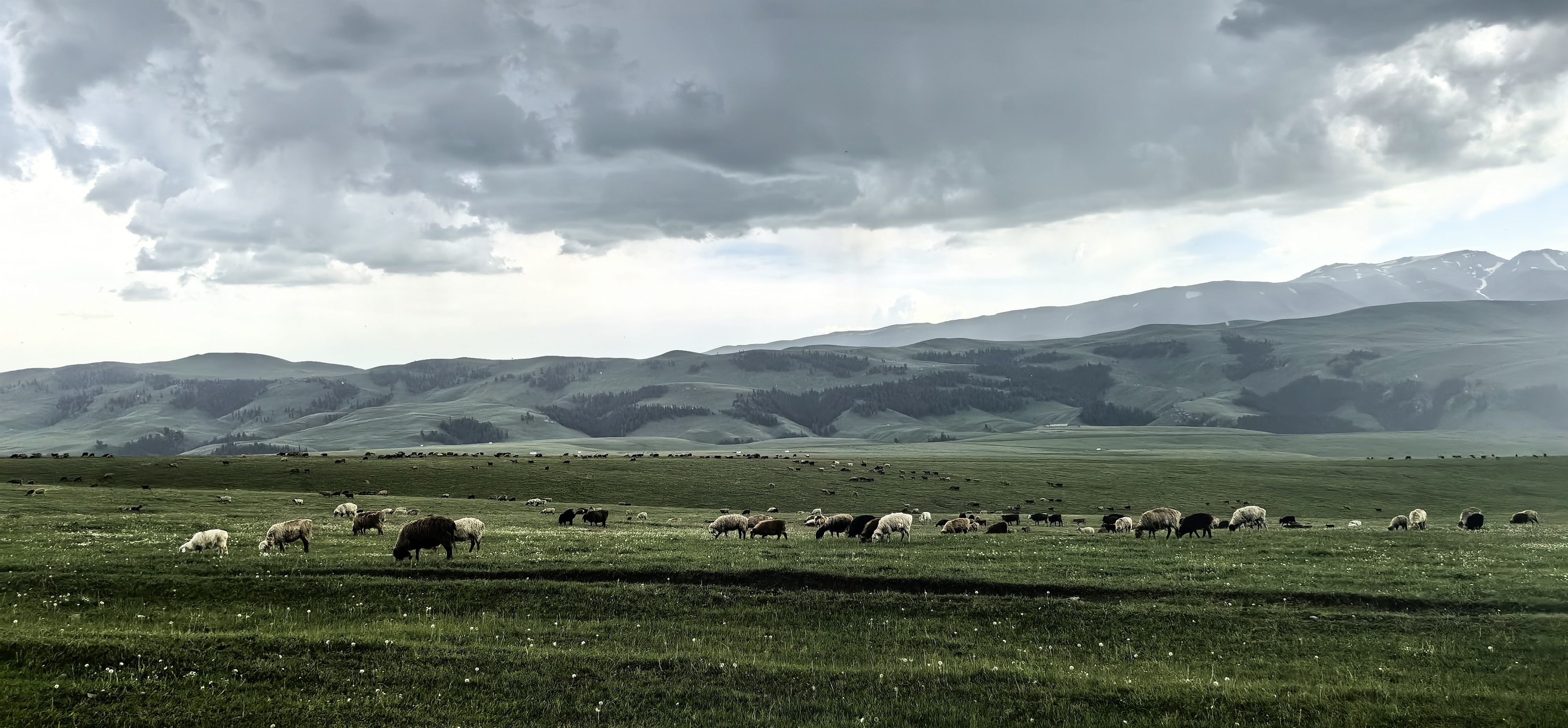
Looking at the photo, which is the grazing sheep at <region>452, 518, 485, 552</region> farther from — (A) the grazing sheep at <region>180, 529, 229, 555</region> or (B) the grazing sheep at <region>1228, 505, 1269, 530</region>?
(B) the grazing sheep at <region>1228, 505, 1269, 530</region>

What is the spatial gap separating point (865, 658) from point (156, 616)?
1795 cm

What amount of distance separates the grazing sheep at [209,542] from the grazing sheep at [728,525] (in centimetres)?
2073

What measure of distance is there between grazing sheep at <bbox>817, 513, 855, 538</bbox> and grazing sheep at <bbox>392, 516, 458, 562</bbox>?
59.8 feet

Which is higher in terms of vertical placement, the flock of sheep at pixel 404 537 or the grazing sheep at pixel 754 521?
the flock of sheep at pixel 404 537

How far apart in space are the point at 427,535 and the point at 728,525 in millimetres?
16450

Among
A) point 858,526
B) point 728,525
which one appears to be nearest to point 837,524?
point 858,526

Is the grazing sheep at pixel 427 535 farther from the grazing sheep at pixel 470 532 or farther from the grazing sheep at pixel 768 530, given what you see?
the grazing sheep at pixel 768 530

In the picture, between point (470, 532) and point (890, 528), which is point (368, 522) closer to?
point (470, 532)

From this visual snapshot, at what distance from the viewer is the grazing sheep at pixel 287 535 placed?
31266 mm

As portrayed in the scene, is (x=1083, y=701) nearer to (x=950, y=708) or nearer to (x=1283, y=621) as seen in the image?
(x=950, y=708)

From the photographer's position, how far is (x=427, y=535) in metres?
29.5

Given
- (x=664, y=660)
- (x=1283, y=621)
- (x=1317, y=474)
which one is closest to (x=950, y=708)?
(x=664, y=660)

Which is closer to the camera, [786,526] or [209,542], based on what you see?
[209,542]

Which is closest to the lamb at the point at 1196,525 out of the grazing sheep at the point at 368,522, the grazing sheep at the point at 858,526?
the grazing sheep at the point at 858,526
